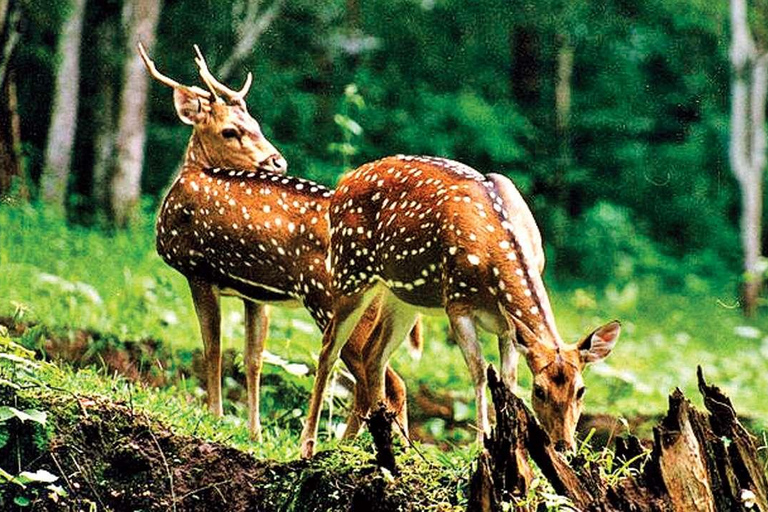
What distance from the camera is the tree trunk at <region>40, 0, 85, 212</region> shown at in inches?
534

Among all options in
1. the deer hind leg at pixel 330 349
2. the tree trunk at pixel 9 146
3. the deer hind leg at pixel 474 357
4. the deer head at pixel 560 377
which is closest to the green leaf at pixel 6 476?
the deer hind leg at pixel 330 349

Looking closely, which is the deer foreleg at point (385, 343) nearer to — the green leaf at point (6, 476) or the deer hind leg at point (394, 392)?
the deer hind leg at point (394, 392)

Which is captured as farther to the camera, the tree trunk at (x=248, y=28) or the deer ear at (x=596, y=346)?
the tree trunk at (x=248, y=28)

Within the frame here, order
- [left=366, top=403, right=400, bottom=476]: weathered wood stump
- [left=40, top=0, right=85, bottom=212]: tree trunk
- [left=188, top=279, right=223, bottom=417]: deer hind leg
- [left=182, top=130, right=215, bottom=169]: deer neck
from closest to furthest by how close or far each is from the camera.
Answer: [left=366, top=403, right=400, bottom=476]: weathered wood stump < [left=188, top=279, right=223, bottom=417]: deer hind leg < [left=182, top=130, right=215, bottom=169]: deer neck < [left=40, top=0, right=85, bottom=212]: tree trunk

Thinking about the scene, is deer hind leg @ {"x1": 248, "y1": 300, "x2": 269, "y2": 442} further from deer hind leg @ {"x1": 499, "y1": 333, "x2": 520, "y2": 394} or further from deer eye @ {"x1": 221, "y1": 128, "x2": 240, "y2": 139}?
deer hind leg @ {"x1": 499, "y1": 333, "x2": 520, "y2": 394}

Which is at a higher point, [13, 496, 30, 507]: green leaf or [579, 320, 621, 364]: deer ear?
[579, 320, 621, 364]: deer ear

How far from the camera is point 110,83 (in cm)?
Answer: 1327

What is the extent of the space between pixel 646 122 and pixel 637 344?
26.1 ft

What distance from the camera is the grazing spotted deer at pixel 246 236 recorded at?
21.9ft

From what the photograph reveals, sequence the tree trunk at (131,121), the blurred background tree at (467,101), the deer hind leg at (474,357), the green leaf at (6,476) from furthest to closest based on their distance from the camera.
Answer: the blurred background tree at (467,101) < the tree trunk at (131,121) < the deer hind leg at (474,357) < the green leaf at (6,476)

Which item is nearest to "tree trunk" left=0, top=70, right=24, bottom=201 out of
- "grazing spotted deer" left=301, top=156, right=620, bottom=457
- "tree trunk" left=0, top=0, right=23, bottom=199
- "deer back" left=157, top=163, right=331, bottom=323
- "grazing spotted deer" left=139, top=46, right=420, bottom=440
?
"tree trunk" left=0, top=0, right=23, bottom=199

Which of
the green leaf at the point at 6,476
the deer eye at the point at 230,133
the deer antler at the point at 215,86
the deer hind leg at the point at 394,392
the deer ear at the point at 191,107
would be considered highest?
the deer antler at the point at 215,86

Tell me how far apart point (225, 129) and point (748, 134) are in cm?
1161

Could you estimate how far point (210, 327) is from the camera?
698 cm
